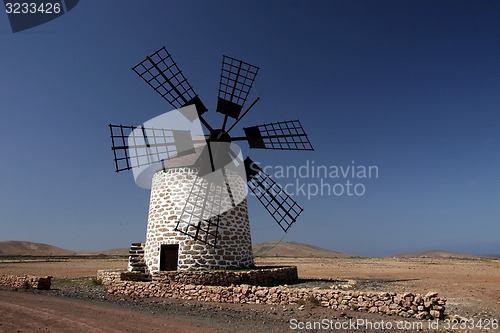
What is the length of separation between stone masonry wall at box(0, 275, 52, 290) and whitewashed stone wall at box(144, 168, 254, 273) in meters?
4.50

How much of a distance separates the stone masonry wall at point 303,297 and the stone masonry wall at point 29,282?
4.03 metres

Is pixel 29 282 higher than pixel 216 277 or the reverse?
the reverse

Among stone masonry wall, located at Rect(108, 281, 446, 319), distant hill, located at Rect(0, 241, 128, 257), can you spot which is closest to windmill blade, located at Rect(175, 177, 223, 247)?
stone masonry wall, located at Rect(108, 281, 446, 319)

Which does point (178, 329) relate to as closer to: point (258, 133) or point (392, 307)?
point (392, 307)

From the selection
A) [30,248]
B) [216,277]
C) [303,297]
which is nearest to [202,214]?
[216,277]

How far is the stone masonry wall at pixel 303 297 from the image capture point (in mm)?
9570

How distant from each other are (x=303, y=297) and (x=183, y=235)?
688 centimetres

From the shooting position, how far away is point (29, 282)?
656 inches

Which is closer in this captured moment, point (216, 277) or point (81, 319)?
point (81, 319)

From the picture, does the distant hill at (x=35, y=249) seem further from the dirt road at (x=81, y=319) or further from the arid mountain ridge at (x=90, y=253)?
the dirt road at (x=81, y=319)

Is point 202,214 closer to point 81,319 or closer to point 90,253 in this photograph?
point 81,319

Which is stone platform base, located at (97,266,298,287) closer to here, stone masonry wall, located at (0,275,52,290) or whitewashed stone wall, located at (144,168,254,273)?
whitewashed stone wall, located at (144,168,254,273)

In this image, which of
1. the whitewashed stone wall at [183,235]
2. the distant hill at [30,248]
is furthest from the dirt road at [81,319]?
the distant hill at [30,248]

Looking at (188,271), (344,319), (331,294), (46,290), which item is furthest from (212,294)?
(46,290)
